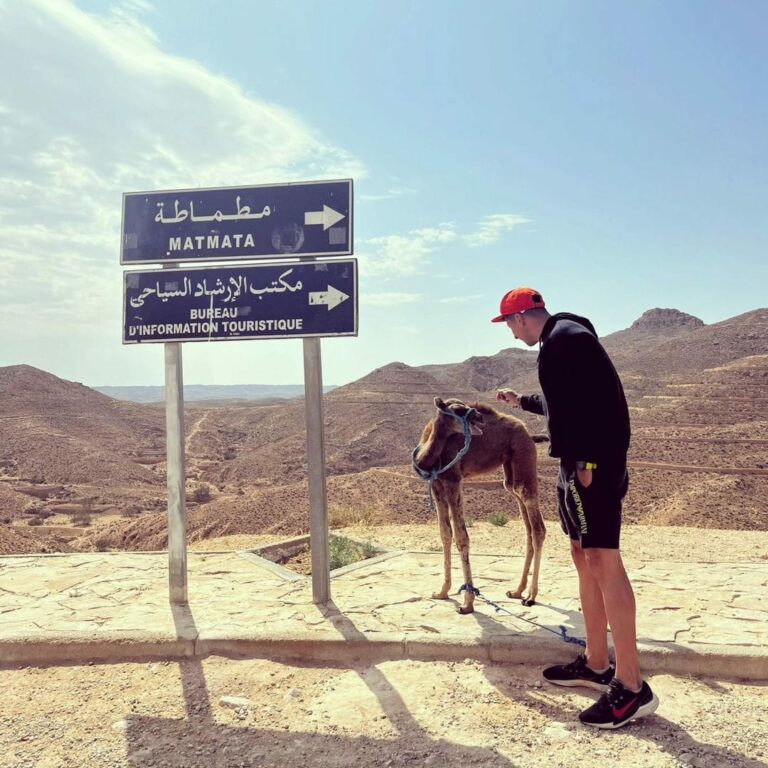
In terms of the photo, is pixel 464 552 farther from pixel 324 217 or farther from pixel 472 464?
pixel 324 217

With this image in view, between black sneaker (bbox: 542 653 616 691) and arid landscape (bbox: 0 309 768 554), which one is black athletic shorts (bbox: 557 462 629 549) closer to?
black sneaker (bbox: 542 653 616 691)

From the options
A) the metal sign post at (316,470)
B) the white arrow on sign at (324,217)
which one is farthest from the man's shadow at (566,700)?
the white arrow on sign at (324,217)

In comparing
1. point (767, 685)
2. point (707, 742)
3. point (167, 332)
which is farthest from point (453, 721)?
point (167, 332)

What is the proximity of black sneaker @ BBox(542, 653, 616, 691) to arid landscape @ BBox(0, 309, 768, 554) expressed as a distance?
23.2 ft

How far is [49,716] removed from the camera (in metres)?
3.77

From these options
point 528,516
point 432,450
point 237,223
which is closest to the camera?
point 432,450

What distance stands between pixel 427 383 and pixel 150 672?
4762 cm

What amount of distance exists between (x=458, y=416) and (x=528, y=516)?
1027mm

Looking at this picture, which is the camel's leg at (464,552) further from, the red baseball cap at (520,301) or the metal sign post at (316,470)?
the red baseball cap at (520,301)

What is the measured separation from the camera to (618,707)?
3.42 meters

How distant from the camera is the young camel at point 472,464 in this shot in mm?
5176

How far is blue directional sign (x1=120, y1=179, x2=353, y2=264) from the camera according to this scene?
538cm

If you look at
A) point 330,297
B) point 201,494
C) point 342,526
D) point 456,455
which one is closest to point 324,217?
point 330,297

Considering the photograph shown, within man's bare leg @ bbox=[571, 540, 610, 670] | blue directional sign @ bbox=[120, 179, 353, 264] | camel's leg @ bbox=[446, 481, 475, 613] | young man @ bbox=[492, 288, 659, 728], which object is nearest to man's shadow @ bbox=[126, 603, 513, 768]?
young man @ bbox=[492, 288, 659, 728]
